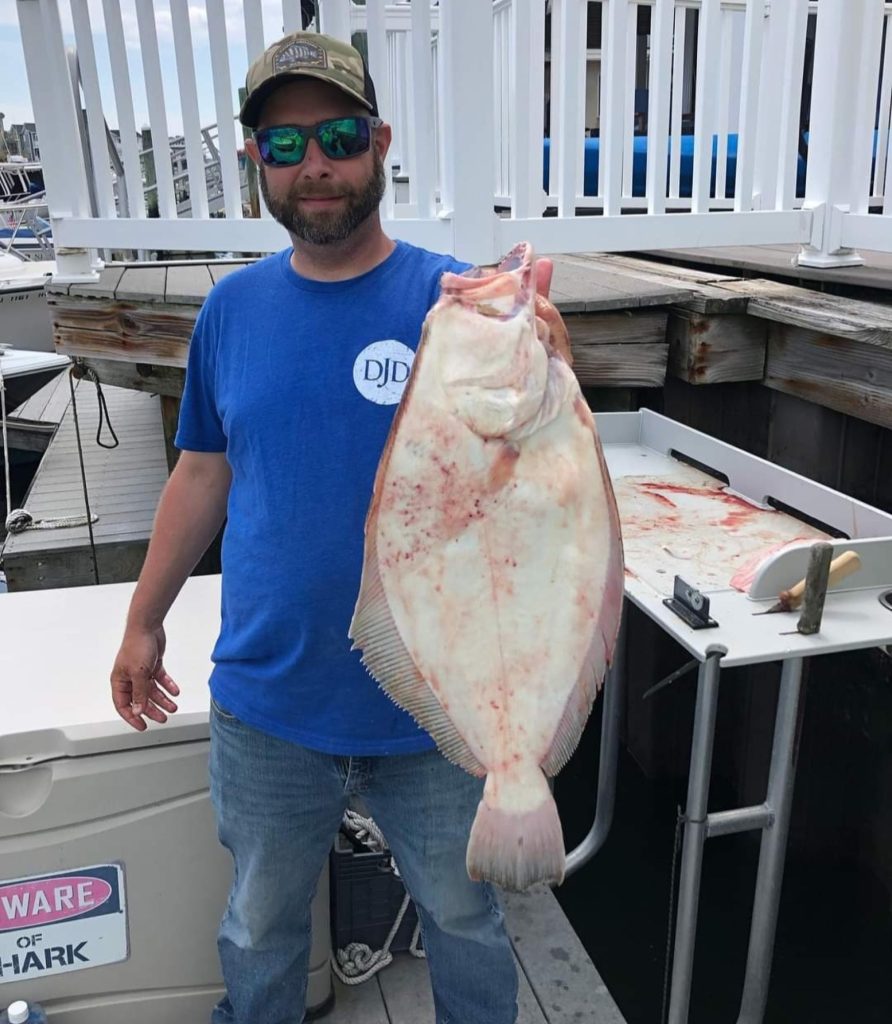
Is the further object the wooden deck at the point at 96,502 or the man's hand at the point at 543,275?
the wooden deck at the point at 96,502

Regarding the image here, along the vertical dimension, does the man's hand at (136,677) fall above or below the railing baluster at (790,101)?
below

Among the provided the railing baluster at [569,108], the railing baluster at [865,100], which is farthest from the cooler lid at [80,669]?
the railing baluster at [865,100]

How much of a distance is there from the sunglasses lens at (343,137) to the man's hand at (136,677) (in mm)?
1081

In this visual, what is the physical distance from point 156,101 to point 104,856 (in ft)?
8.79

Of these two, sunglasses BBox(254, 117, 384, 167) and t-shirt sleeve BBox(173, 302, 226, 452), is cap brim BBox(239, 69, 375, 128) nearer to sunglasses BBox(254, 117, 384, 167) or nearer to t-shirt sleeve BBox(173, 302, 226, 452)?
sunglasses BBox(254, 117, 384, 167)

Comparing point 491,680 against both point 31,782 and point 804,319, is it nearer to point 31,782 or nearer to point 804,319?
point 31,782

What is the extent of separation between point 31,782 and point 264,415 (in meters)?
1.03

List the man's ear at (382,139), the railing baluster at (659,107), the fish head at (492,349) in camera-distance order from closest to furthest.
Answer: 1. the fish head at (492,349)
2. the man's ear at (382,139)
3. the railing baluster at (659,107)

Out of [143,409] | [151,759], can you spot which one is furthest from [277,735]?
[143,409]

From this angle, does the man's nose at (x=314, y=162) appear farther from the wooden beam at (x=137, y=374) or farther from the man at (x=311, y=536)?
the wooden beam at (x=137, y=374)

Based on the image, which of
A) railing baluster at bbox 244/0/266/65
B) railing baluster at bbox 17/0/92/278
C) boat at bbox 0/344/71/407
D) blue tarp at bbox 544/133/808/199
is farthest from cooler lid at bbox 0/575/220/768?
boat at bbox 0/344/71/407

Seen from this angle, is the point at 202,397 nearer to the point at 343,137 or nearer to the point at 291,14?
the point at 343,137

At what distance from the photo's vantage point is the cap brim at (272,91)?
165cm

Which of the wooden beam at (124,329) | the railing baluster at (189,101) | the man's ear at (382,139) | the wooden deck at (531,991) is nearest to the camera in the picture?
the man's ear at (382,139)
